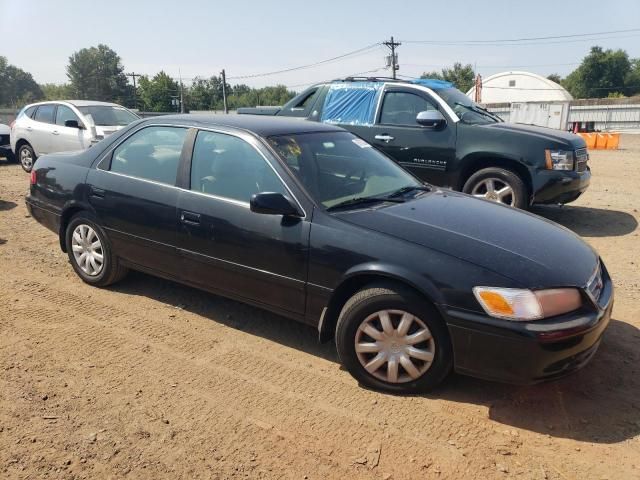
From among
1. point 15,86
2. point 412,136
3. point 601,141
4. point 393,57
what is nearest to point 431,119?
point 412,136

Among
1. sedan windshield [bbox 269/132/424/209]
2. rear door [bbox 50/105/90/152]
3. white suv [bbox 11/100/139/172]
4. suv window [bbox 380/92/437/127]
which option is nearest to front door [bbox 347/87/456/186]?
Result: suv window [bbox 380/92/437/127]

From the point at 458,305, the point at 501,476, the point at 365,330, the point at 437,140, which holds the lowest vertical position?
the point at 501,476

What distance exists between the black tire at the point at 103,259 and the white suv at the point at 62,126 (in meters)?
6.00

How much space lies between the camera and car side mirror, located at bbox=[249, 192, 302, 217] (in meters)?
3.32

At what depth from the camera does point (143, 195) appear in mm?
4168

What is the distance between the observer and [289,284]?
11.3 feet

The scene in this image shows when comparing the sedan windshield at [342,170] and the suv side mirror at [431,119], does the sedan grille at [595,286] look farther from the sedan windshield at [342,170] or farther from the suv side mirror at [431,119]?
the suv side mirror at [431,119]

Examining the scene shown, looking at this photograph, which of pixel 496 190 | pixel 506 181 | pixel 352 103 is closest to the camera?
pixel 506 181

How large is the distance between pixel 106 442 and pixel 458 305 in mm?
1970

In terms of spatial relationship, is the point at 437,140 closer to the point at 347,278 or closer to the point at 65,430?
the point at 347,278

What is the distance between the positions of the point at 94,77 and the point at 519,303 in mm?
113029

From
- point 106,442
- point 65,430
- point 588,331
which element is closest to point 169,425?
point 106,442

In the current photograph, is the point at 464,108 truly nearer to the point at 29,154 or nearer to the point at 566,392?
the point at 566,392

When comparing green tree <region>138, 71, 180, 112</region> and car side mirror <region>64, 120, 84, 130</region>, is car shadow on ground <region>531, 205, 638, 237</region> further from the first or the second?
green tree <region>138, 71, 180, 112</region>
